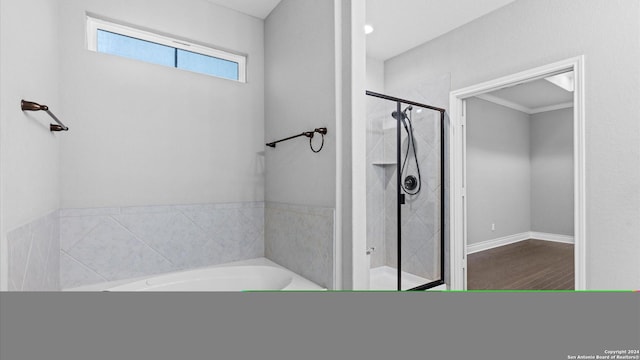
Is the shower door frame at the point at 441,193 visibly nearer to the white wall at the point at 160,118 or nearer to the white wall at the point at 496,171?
the white wall at the point at 160,118

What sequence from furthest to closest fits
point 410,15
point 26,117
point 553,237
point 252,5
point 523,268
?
point 553,237 → point 523,268 → point 410,15 → point 252,5 → point 26,117

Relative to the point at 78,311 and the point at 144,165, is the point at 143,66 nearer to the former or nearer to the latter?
→ the point at 144,165

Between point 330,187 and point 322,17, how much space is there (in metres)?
1.02

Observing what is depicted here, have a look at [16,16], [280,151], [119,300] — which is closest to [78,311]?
[119,300]

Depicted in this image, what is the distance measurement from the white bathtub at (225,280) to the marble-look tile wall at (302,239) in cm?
7

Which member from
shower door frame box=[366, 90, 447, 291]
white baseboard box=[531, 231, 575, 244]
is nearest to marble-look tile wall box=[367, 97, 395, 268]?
shower door frame box=[366, 90, 447, 291]

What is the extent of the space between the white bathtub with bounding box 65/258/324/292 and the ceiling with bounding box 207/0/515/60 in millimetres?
1966

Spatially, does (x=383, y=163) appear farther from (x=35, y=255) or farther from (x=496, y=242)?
(x=496, y=242)

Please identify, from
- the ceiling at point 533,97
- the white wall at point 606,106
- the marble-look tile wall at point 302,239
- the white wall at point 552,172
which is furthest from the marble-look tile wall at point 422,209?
the white wall at point 552,172

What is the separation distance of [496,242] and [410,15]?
12.2 ft

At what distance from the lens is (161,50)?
2096 millimetres

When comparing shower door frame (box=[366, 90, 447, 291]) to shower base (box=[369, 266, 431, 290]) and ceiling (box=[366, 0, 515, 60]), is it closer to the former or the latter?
shower base (box=[369, 266, 431, 290])

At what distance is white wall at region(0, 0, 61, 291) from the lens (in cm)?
86

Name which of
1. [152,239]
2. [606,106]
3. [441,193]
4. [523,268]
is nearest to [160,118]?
[152,239]
